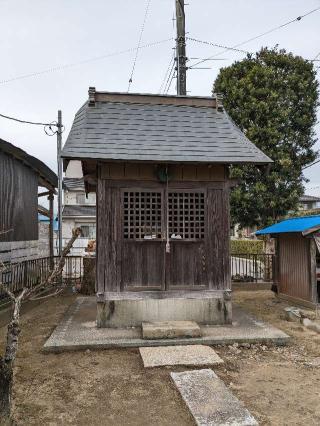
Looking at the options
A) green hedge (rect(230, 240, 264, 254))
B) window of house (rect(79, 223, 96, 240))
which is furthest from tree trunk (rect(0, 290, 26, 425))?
window of house (rect(79, 223, 96, 240))

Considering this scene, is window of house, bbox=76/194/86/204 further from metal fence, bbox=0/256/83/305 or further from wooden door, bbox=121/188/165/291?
wooden door, bbox=121/188/165/291

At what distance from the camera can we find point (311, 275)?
435 inches

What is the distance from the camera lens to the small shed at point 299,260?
11.0 metres

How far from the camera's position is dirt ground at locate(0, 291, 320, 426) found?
15.2ft

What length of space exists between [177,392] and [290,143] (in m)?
14.1

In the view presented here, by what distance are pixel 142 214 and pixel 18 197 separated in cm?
521

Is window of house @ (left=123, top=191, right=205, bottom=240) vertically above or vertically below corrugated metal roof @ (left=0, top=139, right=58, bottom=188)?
below

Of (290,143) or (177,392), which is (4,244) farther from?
(290,143)

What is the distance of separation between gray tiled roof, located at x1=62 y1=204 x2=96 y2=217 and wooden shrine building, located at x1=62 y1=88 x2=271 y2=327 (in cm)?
2451

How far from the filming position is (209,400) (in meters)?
4.92

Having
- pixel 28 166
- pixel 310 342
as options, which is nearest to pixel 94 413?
pixel 310 342

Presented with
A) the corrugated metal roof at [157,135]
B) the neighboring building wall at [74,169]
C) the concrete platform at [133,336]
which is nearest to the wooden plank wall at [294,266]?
the concrete platform at [133,336]

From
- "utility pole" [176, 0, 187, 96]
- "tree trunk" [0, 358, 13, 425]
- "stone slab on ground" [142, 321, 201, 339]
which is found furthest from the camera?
"utility pole" [176, 0, 187, 96]

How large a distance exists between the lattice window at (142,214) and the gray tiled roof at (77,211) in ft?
80.3
